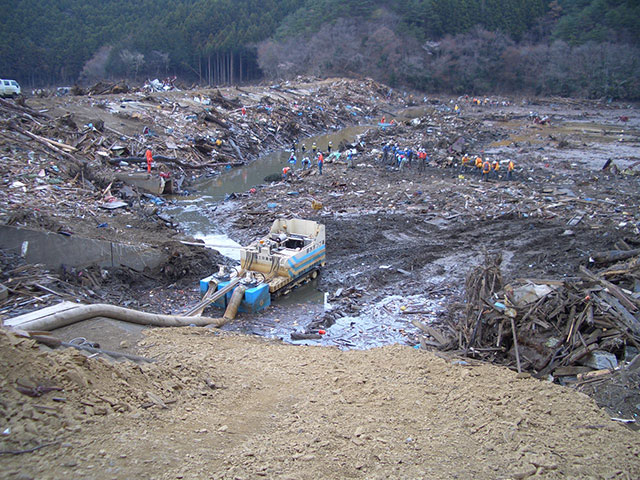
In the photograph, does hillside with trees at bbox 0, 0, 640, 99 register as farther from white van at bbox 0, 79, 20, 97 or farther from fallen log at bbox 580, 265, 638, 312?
fallen log at bbox 580, 265, 638, 312

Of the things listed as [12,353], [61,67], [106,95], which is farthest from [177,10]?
[12,353]

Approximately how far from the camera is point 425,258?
1445cm

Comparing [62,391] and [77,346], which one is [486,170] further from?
[62,391]

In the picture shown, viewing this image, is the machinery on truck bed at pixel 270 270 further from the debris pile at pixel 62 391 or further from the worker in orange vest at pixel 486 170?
the worker in orange vest at pixel 486 170

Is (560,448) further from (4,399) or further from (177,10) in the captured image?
→ (177,10)

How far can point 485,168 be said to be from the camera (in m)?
21.9

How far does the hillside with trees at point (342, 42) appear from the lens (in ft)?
181

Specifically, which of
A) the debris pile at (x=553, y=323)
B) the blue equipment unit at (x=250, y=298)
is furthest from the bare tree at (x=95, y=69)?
the debris pile at (x=553, y=323)

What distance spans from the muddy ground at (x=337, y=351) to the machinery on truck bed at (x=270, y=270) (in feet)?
1.88

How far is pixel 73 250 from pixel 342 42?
6180 cm

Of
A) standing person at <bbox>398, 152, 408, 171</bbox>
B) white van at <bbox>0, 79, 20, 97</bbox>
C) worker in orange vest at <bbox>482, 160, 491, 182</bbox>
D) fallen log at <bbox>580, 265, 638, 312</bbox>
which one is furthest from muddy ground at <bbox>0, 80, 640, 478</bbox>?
white van at <bbox>0, 79, 20, 97</bbox>

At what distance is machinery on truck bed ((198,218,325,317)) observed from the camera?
36.5 ft

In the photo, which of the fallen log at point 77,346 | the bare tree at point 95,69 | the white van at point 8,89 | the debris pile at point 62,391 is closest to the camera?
the debris pile at point 62,391

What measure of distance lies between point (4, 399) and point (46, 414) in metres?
0.38
